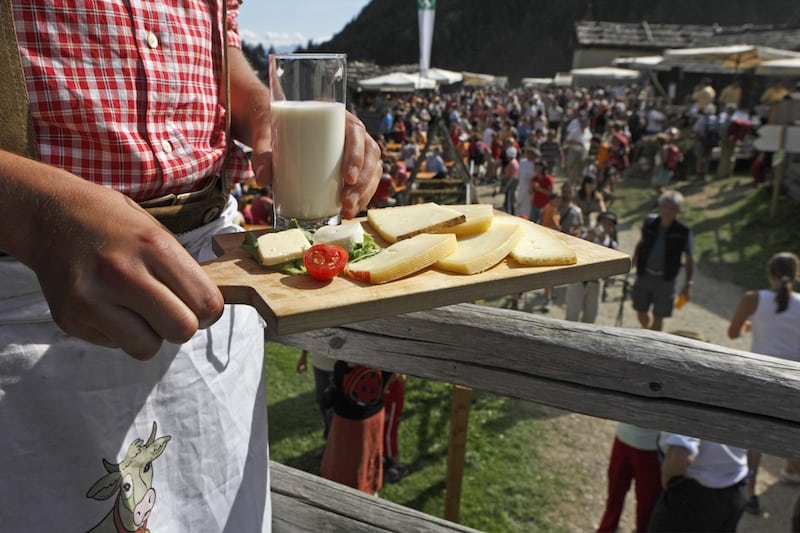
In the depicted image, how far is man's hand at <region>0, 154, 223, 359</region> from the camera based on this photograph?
788mm

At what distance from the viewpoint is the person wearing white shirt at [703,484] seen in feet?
12.1

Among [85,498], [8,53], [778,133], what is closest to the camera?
[8,53]

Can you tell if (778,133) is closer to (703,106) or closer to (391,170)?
(391,170)

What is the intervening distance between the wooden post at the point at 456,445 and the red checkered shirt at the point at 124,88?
2.92 meters

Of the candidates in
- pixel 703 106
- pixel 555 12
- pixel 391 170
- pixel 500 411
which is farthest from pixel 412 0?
pixel 500 411

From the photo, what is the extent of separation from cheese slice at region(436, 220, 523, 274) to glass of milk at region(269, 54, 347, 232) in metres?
0.34

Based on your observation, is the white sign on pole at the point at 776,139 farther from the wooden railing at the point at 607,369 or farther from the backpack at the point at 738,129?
the wooden railing at the point at 607,369

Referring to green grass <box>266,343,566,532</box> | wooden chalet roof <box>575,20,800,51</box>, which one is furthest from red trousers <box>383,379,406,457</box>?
wooden chalet roof <box>575,20,800,51</box>

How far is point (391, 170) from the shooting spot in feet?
39.4

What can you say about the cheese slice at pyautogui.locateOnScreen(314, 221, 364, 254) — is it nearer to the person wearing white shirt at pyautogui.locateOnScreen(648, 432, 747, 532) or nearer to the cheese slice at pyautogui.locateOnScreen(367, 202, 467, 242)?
the cheese slice at pyautogui.locateOnScreen(367, 202, 467, 242)

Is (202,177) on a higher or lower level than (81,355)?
higher

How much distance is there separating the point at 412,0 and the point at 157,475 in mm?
96817

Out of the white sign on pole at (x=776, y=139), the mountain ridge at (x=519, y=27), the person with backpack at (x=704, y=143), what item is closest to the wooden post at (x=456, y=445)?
the white sign on pole at (x=776, y=139)

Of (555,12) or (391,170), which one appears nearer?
(391,170)
